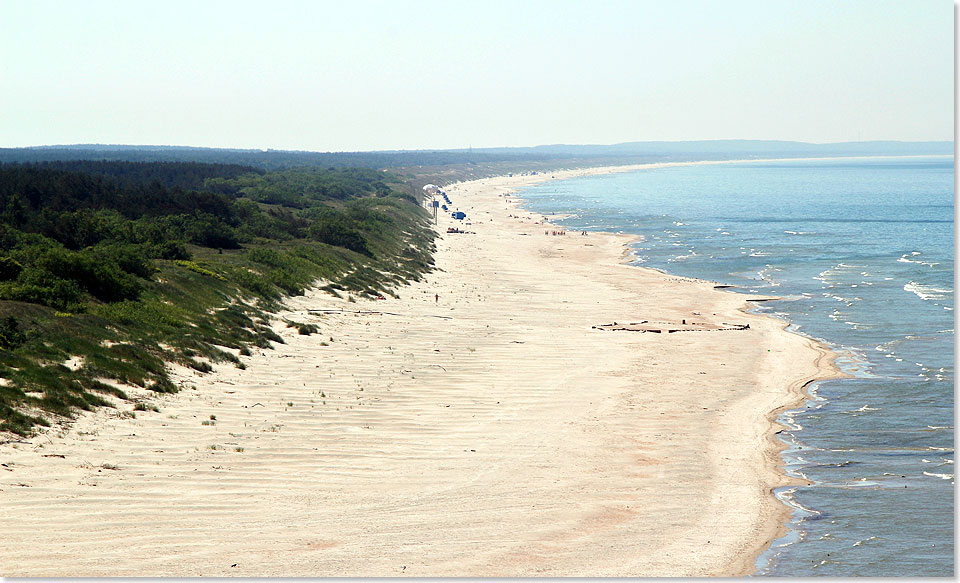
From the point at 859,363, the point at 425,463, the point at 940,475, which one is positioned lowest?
the point at 940,475

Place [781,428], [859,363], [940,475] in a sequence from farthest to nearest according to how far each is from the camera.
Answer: [859,363], [781,428], [940,475]

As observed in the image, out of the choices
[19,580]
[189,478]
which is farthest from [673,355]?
[19,580]

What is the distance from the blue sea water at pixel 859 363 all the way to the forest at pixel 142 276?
15.1 m

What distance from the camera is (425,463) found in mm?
18125

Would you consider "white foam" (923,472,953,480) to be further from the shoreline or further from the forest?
the forest

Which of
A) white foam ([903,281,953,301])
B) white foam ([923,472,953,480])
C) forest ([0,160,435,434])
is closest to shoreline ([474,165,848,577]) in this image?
white foam ([923,472,953,480])

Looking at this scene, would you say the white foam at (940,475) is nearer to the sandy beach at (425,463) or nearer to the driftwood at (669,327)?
the sandy beach at (425,463)

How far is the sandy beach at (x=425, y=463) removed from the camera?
13.3 metres

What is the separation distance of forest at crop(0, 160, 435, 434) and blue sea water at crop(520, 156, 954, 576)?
1509 cm

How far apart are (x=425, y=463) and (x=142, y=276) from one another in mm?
16485

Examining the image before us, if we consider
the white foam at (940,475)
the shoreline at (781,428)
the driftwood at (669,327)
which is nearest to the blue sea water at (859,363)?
the white foam at (940,475)

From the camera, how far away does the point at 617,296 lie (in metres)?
46.7

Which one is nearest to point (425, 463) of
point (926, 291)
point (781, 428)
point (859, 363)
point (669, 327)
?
point (781, 428)

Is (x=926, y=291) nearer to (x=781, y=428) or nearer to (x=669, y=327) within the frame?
(x=669, y=327)
